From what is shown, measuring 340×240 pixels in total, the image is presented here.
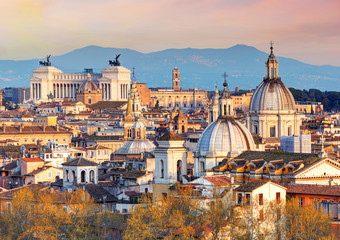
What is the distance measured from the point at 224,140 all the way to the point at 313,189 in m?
9.17

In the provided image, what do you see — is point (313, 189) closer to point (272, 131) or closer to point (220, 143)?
point (220, 143)

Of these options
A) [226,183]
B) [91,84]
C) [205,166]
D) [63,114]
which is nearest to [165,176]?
[205,166]

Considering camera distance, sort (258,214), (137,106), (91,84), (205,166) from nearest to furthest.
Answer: (258,214)
(205,166)
(137,106)
(91,84)

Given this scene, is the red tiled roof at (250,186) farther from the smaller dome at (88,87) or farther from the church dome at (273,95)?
the smaller dome at (88,87)

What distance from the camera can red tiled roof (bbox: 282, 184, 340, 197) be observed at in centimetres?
4182

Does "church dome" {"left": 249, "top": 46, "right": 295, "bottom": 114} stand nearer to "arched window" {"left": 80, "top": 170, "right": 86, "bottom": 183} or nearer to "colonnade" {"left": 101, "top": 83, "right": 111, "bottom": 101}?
"arched window" {"left": 80, "top": 170, "right": 86, "bottom": 183}

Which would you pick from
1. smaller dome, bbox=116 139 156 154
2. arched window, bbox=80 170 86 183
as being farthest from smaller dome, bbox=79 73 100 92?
arched window, bbox=80 170 86 183

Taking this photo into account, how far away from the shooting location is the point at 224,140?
167 ft

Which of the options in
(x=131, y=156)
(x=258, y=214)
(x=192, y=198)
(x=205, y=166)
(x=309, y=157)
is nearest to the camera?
(x=258, y=214)

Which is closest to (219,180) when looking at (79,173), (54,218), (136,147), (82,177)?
(54,218)

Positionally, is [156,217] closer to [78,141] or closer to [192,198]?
[192,198]

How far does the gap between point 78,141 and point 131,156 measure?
26.0 metres

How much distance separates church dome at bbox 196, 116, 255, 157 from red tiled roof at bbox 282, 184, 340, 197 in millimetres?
7380

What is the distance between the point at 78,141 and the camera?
10231 centimetres
